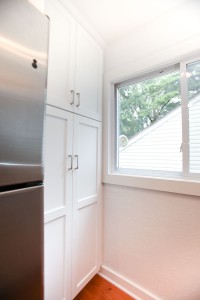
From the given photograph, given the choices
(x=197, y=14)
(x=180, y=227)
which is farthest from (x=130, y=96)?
(x=180, y=227)

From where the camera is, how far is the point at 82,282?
4.40 ft

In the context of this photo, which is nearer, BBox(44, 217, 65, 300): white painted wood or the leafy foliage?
BBox(44, 217, 65, 300): white painted wood

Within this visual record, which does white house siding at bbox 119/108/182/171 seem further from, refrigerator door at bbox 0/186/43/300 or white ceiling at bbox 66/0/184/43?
refrigerator door at bbox 0/186/43/300

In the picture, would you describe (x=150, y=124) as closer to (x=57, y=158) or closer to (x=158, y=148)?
(x=158, y=148)

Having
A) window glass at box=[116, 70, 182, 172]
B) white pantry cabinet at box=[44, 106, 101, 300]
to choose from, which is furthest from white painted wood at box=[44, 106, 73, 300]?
window glass at box=[116, 70, 182, 172]

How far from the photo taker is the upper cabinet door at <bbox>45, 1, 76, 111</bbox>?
3.54 feet

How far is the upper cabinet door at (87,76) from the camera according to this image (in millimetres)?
1319

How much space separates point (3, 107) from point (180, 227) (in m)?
1.33

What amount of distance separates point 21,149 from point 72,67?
0.99 meters

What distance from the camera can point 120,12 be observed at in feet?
4.27

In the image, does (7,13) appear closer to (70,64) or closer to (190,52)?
(70,64)

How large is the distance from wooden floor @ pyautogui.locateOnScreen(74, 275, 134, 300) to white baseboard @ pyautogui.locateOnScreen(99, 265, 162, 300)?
0.12ft

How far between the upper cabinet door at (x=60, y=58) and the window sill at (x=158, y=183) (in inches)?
30.0

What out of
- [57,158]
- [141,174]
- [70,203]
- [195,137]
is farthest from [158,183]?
[57,158]
